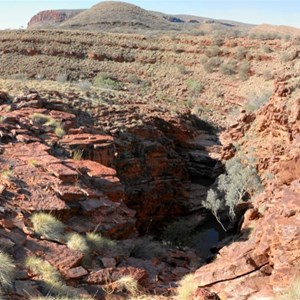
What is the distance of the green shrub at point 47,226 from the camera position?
26.2ft

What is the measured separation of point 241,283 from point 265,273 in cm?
46

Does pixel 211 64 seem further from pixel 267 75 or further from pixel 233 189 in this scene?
pixel 233 189

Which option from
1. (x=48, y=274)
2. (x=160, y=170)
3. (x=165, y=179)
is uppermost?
(x=48, y=274)

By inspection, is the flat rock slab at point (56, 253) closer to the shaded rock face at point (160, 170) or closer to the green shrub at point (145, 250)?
the green shrub at point (145, 250)

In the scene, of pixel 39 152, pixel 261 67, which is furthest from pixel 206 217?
pixel 261 67

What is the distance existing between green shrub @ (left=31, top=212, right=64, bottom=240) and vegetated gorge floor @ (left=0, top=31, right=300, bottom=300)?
0.02 meters

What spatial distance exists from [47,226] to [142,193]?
7.51 metres

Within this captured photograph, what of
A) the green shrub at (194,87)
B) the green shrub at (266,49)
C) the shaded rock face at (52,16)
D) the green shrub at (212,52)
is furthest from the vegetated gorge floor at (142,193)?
the shaded rock face at (52,16)

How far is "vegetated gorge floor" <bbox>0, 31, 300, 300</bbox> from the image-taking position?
726 centimetres

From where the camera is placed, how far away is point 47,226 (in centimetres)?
806

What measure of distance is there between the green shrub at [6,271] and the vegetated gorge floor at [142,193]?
45 mm

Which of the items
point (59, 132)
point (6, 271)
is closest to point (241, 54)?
point (59, 132)

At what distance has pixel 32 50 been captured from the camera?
117 ft

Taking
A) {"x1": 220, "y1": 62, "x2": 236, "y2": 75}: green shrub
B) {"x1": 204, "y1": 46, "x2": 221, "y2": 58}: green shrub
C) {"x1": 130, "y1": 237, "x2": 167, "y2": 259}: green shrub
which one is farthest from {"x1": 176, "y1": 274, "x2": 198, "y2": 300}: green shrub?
{"x1": 204, "y1": 46, "x2": 221, "y2": 58}: green shrub
